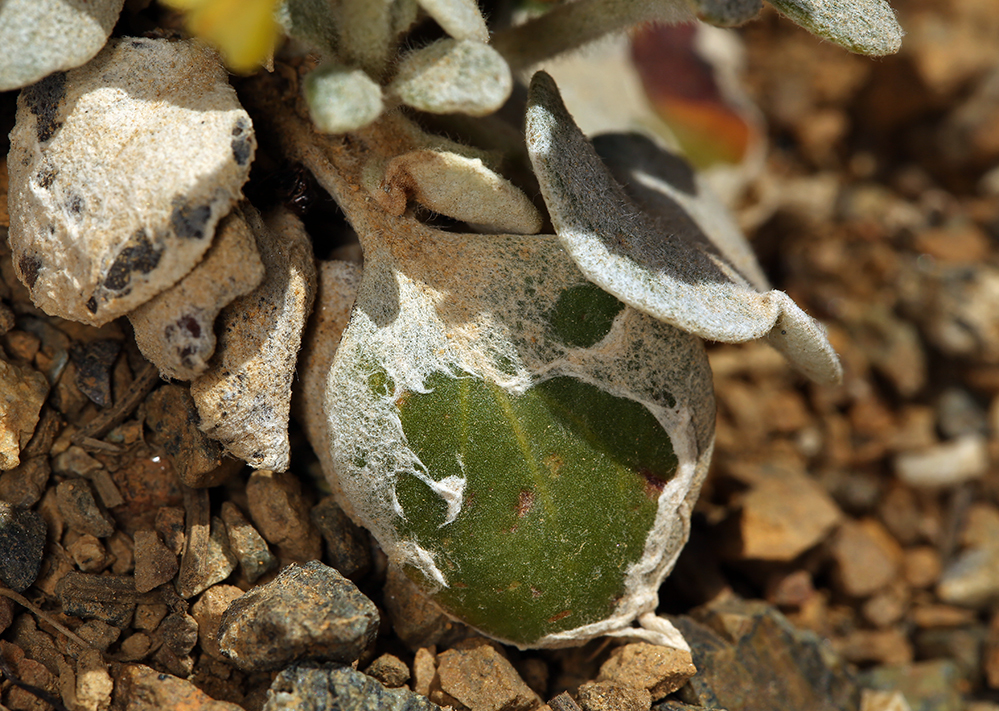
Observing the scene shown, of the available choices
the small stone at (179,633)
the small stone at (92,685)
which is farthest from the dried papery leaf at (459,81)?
the small stone at (92,685)

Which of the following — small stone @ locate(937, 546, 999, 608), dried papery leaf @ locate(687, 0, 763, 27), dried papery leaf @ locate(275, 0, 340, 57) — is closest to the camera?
dried papery leaf @ locate(687, 0, 763, 27)

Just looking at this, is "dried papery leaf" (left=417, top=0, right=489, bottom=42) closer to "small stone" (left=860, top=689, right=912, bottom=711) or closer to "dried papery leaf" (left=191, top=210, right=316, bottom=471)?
"dried papery leaf" (left=191, top=210, right=316, bottom=471)

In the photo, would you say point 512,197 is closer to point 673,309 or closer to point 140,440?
point 673,309

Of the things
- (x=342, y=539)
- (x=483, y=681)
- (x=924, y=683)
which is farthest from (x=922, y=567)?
(x=342, y=539)

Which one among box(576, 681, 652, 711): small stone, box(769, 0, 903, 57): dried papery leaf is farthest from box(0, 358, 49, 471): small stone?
box(769, 0, 903, 57): dried papery leaf

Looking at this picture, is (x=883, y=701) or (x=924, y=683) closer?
(x=883, y=701)

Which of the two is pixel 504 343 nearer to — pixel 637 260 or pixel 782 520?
pixel 637 260
